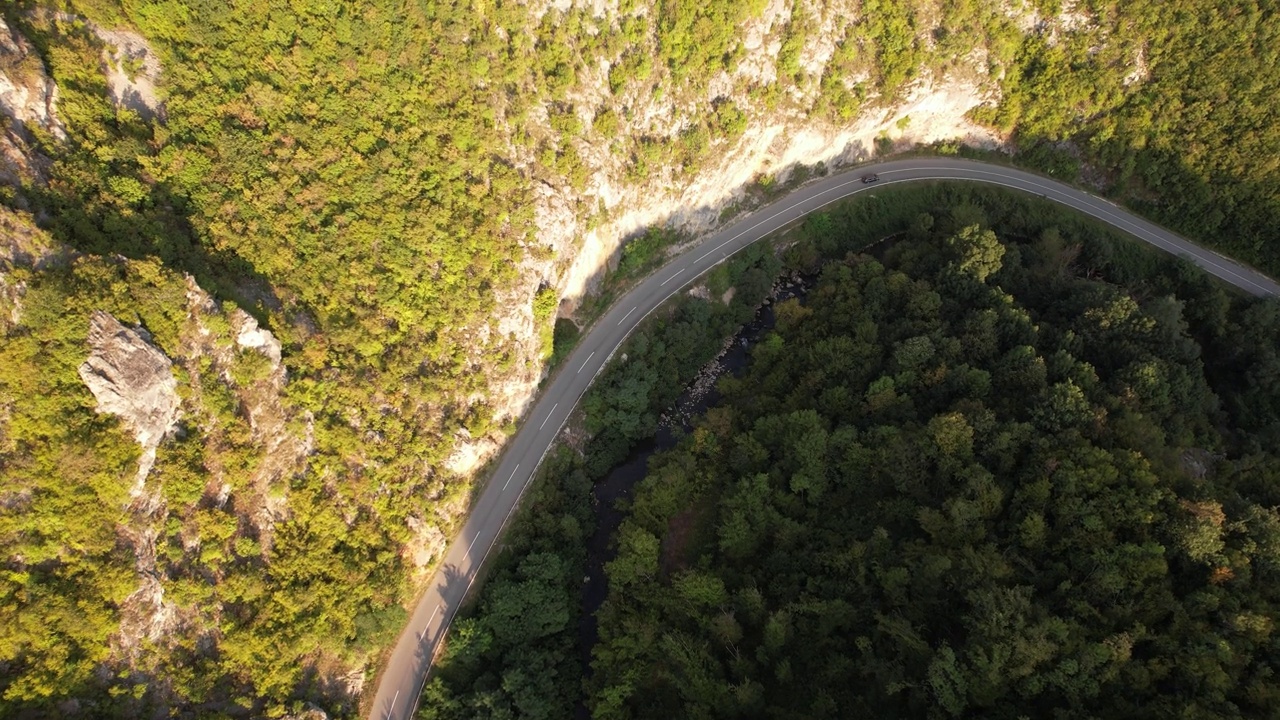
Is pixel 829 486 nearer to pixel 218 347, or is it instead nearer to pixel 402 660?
pixel 402 660

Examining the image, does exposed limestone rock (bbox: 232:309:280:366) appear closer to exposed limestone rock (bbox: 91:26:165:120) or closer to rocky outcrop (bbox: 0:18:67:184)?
rocky outcrop (bbox: 0:18:67:184)

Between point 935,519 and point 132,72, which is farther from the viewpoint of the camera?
point 935,519

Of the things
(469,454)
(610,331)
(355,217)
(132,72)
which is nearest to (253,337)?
(355,217)

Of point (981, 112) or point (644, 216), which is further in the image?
point (981, 112)

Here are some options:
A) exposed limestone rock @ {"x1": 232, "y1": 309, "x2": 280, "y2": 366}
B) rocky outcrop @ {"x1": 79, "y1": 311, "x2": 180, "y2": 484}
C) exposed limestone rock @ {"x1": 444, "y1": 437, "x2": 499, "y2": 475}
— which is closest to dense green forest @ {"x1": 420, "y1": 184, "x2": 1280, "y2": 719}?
exposed limestone rock @ {"x1": 444, "y1": 437, "x2": 499, "y2": 475}

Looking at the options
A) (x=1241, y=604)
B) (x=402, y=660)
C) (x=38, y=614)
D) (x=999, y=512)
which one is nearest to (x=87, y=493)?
(x=38, y=614)

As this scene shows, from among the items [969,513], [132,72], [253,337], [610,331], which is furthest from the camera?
[610,331]

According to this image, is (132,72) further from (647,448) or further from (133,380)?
(647,448)
